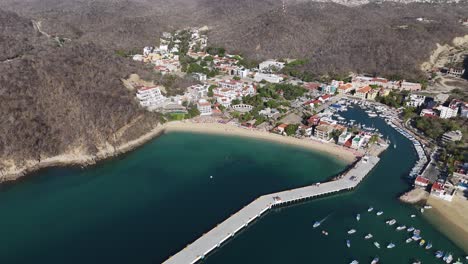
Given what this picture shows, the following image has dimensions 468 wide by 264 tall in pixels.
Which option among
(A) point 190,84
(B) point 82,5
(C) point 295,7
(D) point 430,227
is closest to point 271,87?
(A) point 190,84

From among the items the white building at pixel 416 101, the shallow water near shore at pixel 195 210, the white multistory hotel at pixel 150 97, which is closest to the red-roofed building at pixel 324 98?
the white building at pixel 416 101

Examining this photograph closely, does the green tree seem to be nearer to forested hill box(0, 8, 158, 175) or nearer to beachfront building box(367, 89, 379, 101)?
forested hill box(0, 8, 158, 175)

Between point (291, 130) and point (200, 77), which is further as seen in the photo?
point (200, 77)

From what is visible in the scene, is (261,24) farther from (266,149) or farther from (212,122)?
(266,149)

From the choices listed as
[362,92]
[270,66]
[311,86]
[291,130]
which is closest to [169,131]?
[291,130]

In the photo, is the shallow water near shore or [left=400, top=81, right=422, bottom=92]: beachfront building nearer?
the shallow water near shore

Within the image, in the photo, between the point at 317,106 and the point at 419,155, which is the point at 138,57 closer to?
the point at 317,106

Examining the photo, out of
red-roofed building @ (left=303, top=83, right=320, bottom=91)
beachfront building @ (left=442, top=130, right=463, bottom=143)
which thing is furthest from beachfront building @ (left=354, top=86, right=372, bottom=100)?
beachfront building @ (left=442, top=130, right=463, bottom=143)
